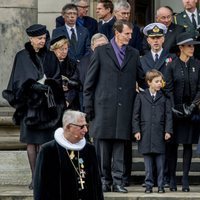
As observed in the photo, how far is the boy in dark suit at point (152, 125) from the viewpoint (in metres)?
17.3

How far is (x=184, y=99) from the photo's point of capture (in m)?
17.6

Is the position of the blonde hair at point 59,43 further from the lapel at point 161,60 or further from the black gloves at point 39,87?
the lapel at point 161,60

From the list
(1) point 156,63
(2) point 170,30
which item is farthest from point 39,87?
(2) point 170,30

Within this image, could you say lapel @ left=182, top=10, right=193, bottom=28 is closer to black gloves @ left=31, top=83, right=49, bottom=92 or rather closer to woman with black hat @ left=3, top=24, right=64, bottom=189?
woman with black hat @ left=3, top=24, right=64, bottom=189

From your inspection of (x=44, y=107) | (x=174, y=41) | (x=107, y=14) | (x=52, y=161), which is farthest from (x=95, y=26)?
(x=52, y=161)

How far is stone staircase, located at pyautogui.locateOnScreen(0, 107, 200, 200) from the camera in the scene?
57.5 feet

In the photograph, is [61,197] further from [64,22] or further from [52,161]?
[64,22]

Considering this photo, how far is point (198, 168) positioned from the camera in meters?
18.7

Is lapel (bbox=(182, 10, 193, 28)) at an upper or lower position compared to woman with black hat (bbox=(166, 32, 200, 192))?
upper

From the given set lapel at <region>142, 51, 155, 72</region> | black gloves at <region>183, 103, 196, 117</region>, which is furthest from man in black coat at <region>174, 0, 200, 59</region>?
black gloves at <region>183, 103, 196, 117</region>

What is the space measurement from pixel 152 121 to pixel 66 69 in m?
1.39

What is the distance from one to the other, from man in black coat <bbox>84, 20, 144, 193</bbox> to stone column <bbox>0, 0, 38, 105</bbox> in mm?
1958

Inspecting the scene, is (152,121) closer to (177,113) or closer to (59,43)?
(177,113)

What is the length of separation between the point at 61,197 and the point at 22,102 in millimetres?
4203
